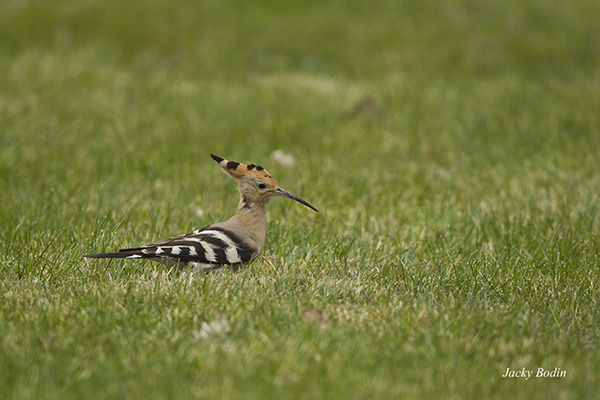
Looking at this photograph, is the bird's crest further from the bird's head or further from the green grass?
the green grass

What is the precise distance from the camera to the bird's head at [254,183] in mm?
4430

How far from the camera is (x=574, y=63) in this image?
36.4 ft

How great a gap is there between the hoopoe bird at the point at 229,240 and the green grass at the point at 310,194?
5.3 inches

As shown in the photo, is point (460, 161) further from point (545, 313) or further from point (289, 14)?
point (289, 14)

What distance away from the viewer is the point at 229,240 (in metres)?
4.16

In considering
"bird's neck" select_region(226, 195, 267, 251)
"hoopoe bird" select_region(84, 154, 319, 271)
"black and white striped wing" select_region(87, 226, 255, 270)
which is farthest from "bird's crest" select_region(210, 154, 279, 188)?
"black and white striped wing" select_region(87, 226, 255, 270)

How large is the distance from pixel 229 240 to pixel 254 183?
1.52 feet

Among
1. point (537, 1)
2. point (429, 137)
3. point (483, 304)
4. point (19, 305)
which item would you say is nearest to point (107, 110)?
point (429, 137)

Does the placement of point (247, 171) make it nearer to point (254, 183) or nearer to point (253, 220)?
point (254, 183)

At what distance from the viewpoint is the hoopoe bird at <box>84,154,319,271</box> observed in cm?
387

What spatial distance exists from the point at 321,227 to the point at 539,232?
A: 1.59 metres

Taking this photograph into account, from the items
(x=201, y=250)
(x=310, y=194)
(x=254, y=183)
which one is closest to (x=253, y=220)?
(x=254, y=183)

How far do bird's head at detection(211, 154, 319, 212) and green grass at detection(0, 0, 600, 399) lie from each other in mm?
394

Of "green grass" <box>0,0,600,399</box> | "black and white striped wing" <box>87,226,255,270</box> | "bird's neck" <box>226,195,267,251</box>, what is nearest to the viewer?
"green grass" <box>0,0,600,399</box>
